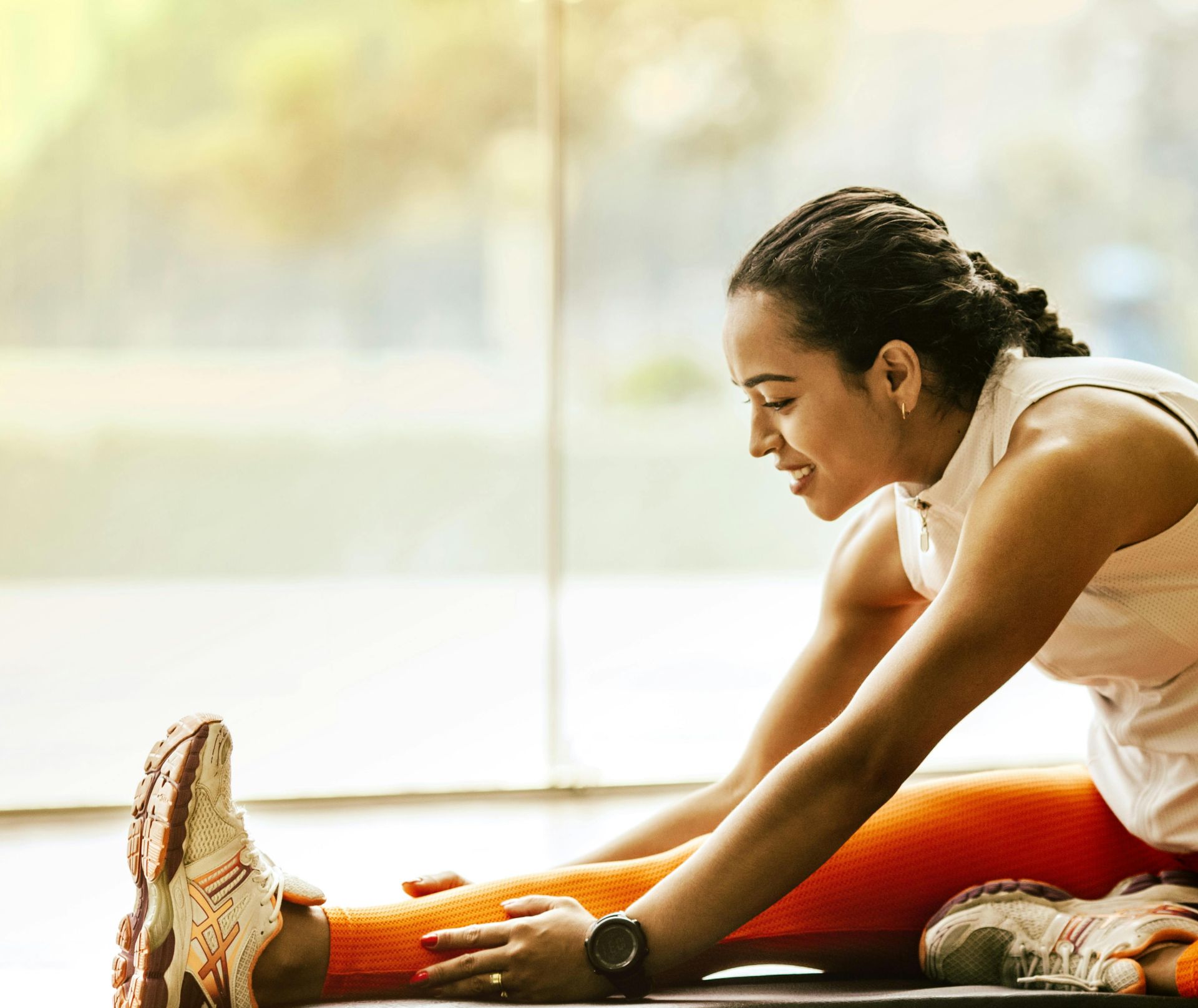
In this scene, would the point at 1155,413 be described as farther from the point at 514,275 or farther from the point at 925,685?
the point at 514,275

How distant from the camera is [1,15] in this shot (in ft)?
8.51

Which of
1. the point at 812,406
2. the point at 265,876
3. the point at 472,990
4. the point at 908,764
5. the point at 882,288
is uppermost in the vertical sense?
the point at 882,288

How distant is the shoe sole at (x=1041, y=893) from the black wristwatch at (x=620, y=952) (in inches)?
14.1

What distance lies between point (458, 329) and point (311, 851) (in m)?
1.26

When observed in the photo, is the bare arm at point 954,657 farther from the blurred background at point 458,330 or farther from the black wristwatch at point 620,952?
the blurred background at point 458,330

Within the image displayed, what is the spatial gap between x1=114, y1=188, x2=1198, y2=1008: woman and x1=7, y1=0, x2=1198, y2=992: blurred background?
1.58 metres

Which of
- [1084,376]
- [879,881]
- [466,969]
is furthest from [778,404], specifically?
[466,969]

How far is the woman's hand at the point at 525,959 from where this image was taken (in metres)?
1.15

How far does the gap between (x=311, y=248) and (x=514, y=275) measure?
1.59 feet

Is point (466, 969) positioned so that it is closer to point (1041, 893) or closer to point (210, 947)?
point (210, 947)

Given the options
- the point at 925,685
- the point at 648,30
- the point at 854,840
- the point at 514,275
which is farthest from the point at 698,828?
the point at 648,30

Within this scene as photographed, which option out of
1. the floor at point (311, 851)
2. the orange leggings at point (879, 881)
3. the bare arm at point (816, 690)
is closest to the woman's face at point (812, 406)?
the bare arm at point (816, 690)

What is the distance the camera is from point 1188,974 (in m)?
1.08

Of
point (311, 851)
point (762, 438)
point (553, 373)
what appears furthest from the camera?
point (553, 373)
